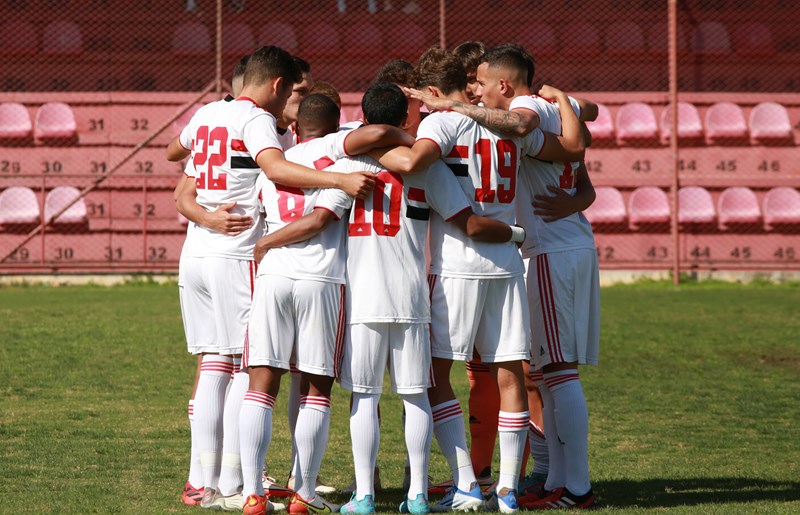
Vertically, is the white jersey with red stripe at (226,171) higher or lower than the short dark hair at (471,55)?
lower

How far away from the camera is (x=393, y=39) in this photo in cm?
1633

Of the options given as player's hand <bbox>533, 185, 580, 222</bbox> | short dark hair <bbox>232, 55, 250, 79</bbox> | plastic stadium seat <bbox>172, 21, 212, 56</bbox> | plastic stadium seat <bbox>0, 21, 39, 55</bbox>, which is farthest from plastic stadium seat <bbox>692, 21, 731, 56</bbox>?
short dark hair <bbox>232, 55, 250, 79</bbox>

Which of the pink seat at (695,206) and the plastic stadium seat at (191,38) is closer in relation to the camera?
the pink seat at (695,206)

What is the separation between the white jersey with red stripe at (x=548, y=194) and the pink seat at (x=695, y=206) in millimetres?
10040

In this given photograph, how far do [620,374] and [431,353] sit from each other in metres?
4.50

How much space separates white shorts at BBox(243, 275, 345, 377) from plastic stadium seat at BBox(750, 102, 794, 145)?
39.5ft

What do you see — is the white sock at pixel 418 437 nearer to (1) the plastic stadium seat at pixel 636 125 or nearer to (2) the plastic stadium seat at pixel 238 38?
(1) the plastic stadium seat at pixel 636 125

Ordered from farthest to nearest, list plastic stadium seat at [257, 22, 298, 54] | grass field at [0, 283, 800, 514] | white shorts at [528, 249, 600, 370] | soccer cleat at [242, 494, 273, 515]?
plastic stadium seat at [257, 22, 298, 54] → grass field at [0, 283, 800, 514] → white shorts at [528, 249, 600, 370] → soccer cleat at [242, 494, 273, 515]

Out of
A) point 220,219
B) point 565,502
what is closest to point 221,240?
point 220,219

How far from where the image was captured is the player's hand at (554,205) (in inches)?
193

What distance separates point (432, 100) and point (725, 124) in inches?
452

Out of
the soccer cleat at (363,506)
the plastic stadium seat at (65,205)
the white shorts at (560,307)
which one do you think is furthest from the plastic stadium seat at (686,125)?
the soccer cleat at (363,506)

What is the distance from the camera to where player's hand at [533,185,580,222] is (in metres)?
4.90

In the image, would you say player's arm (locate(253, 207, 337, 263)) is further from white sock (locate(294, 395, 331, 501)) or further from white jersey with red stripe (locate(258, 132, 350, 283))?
white sock (locate(294, 395, 331, 501))
